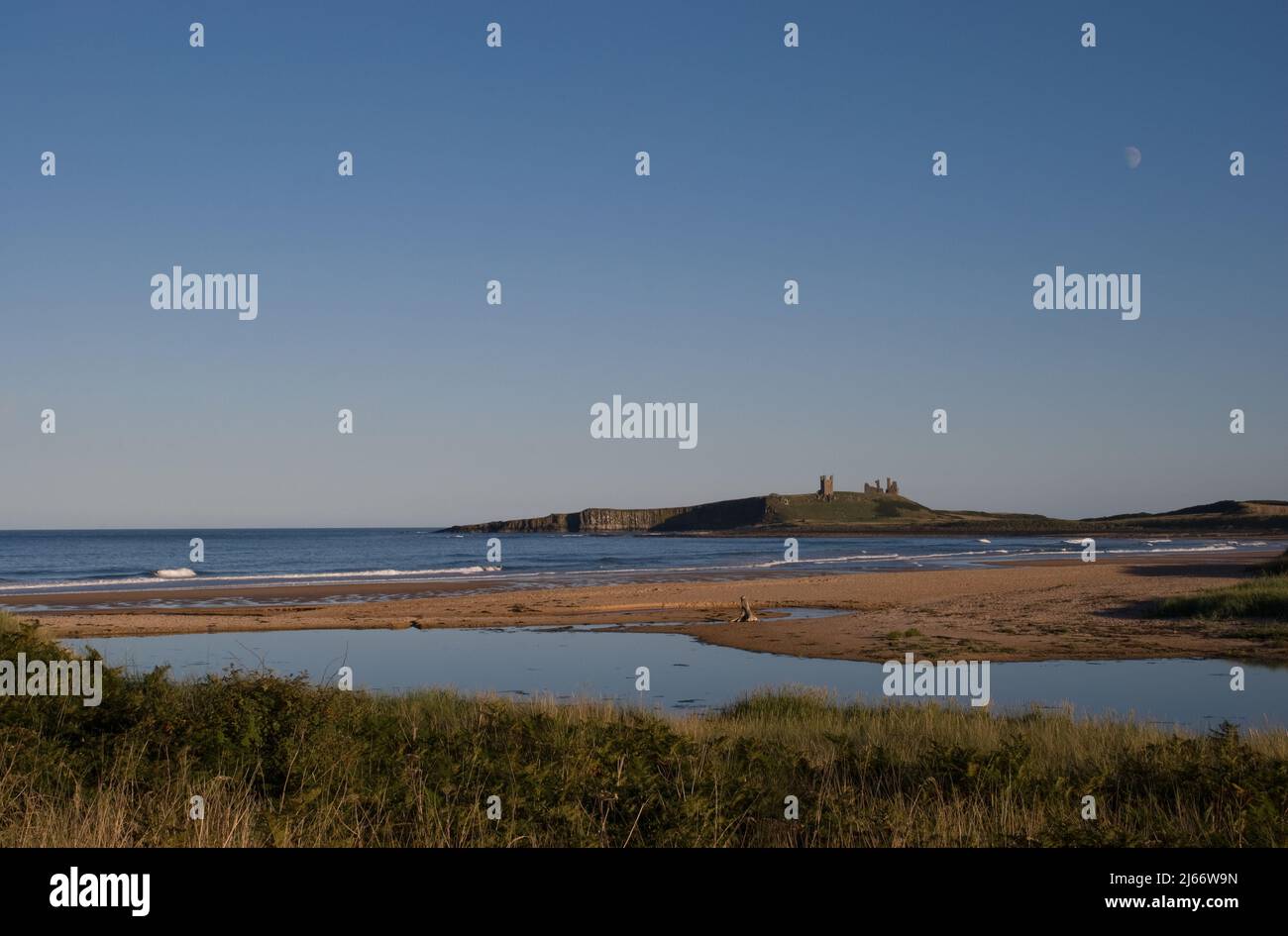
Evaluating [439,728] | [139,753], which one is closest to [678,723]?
[439,728]

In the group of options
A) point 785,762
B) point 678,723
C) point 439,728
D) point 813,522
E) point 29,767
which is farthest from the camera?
point 813,522

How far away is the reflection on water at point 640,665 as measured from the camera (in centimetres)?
1839

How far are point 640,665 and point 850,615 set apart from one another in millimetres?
12897

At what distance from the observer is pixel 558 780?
358 inches

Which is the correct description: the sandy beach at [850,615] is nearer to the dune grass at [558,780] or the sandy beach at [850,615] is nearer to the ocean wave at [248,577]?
the ocean wave at [248,577]

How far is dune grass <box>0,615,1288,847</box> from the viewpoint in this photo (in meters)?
7.81

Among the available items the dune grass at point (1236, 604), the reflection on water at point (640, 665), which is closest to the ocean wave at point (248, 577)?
the reflection on water at point (640, 665)

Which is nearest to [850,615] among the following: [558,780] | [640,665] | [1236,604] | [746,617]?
[746,617]

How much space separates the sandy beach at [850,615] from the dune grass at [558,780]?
1498cm

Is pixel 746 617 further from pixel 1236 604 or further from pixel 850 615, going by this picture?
pixel 1236 604

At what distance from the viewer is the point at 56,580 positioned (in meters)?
61.8
